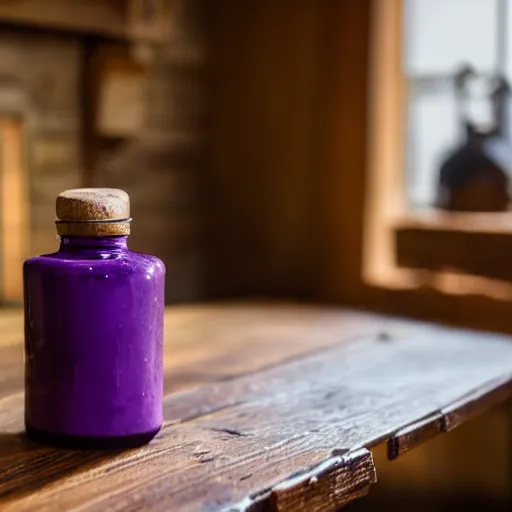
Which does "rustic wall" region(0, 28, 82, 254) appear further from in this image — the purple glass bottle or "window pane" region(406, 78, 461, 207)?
the purple glass bottle

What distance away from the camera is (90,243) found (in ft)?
2.64

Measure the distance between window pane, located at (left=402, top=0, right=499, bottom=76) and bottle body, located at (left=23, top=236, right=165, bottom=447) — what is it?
4.70 feet

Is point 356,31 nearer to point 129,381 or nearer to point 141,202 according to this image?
point 141,202

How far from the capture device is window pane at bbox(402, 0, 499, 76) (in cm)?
200

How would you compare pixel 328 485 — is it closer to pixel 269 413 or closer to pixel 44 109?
pixel 269 413

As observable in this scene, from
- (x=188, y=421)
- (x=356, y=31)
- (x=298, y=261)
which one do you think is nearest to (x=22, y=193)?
(x=298, y=261)

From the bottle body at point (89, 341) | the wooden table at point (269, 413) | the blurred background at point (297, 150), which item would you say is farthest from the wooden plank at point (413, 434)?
the blurred background at point (297, 150)

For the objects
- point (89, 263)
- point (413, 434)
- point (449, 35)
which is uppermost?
point (449, 35)

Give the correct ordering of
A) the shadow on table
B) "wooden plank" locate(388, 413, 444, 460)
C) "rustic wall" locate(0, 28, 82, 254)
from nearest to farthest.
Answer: the shadow on table
"wooden plank" locate(388, 413, 444, 460)
"rustic wall" locate(0, 28, 82, 254)

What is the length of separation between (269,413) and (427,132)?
132cm

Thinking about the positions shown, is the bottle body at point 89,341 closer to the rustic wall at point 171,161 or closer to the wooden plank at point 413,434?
the wooden plank at point 413,434

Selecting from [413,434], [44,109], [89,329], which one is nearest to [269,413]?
[413,434]

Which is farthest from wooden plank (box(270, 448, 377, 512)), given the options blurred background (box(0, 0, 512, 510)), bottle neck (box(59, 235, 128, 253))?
blurred background (box(0, 0, 512, 510))

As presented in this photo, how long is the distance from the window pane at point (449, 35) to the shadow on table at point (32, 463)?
153cm
